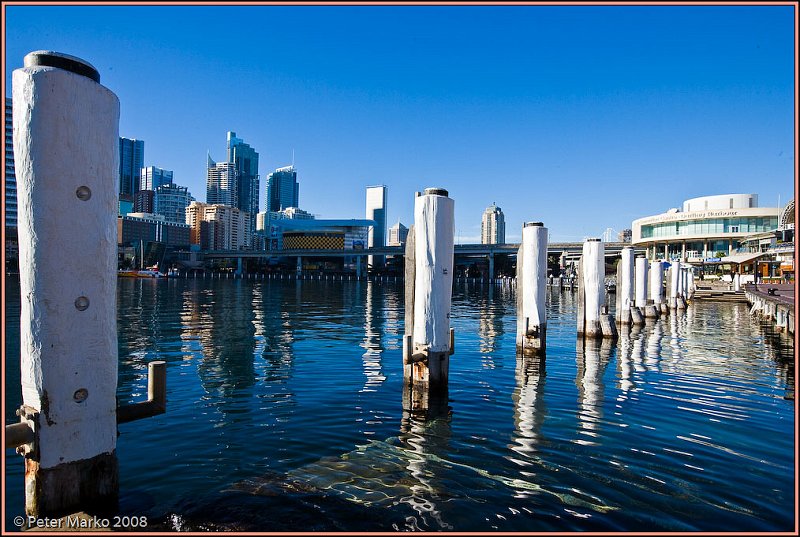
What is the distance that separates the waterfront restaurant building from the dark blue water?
96.9 meters

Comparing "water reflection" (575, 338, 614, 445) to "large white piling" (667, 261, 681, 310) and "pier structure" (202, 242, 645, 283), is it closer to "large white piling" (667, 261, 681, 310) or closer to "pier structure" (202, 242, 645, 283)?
"large white piling" (667, 261, 681, 310)

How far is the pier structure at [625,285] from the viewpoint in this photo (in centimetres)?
2927

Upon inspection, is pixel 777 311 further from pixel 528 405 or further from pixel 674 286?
pixel 528 405

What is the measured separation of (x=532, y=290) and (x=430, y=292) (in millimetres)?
7019

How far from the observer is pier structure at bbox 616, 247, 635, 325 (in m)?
29.3

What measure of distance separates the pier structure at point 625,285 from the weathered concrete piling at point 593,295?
680 cm

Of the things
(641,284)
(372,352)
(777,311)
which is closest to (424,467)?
(372,352)

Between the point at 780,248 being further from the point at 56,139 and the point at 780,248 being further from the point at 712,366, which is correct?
the point at 56,139

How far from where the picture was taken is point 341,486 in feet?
24.1

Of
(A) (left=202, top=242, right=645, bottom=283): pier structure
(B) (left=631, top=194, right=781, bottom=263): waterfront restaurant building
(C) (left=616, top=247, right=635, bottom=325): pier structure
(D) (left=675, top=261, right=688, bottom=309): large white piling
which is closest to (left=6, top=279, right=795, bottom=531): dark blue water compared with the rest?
(C) (left=616, top=247, right=635, bottom=325): pier structure

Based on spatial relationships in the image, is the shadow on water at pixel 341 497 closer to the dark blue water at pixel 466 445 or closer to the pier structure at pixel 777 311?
the dark blue water at pixel 466 445

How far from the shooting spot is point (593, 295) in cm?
2233

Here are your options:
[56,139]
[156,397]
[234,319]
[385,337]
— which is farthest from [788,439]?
[234,319]

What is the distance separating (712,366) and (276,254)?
161822 millimetres
